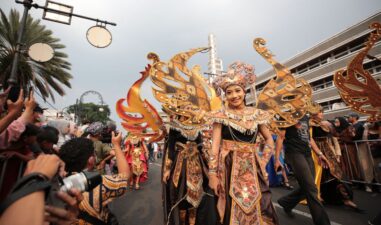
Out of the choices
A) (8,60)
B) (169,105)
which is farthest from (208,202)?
(8,60)

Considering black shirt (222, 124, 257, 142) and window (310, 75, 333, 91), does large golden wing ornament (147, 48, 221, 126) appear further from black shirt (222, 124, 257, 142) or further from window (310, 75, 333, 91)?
window (310, 75, 333, 91)

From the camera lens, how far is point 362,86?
12.4 feet

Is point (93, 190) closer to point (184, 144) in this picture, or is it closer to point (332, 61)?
point (184, 144)

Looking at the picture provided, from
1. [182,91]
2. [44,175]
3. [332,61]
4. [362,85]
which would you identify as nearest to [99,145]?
[182,91]

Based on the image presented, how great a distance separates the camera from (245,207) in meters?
2.13

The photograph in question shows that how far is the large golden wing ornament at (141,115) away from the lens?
3.56 metres

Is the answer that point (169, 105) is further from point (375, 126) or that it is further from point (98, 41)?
point (375, 126)

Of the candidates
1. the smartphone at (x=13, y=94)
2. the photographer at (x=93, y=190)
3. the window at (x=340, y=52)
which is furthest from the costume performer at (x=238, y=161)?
the window at (x=340, y=52)

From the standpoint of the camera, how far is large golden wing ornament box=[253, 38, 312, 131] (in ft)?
10.4

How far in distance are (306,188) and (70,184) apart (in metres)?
3.25

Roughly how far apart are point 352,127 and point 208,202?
5382 mm

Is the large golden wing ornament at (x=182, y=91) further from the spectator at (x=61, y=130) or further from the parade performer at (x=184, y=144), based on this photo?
the spectator at (x=61, y=130)

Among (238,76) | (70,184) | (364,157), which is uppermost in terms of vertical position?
(238,76)

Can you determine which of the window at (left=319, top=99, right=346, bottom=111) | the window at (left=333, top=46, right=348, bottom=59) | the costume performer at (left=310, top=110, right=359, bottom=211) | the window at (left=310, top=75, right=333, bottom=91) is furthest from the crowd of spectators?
the window at (left=310, top=75, right=333, bottom=91)
